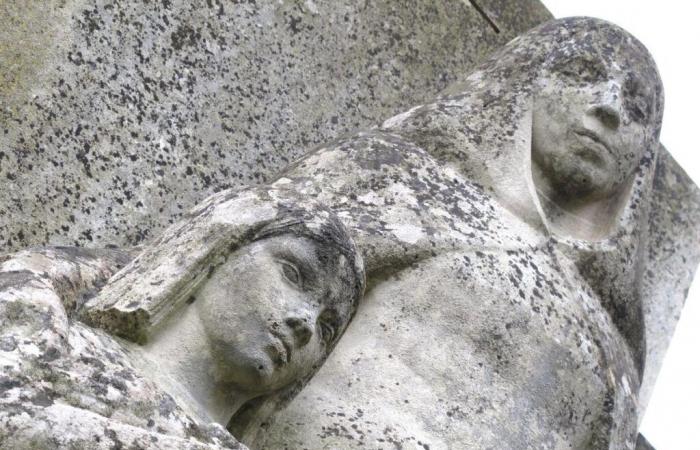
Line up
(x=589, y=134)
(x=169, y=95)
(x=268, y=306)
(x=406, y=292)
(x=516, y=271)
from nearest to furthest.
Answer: (x=268, y=306) < (x=406, y=292) < (x=516, y=271) < (x=589, y=134) < (x=169, y=95)

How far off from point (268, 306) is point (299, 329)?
0.08 m

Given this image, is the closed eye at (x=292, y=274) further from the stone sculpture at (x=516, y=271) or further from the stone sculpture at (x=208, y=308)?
the stone sculpture at (x=516, y=271)

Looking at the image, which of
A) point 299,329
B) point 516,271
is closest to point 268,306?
point 299,329

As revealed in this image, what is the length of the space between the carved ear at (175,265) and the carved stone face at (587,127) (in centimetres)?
116

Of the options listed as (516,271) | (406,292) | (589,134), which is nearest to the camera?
(406,292)

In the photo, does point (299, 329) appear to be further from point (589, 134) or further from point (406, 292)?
point (589, 134)

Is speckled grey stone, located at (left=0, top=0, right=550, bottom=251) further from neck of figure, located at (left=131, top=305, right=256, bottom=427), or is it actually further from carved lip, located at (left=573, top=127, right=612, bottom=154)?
neck of figure, located at (left=131, top=305, right=256, bottom=427)

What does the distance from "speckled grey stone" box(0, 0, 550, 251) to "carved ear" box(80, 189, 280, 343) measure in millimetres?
864

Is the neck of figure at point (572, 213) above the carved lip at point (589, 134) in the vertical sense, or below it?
below

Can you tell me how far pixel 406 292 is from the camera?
4.34 meters

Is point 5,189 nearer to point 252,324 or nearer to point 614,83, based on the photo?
point 252,324

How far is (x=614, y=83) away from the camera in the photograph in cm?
491

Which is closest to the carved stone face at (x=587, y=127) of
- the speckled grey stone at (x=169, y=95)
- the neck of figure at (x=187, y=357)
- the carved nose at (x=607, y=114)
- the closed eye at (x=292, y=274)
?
the carved nose at (x=607, y=114)

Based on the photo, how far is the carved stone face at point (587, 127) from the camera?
4.84 m
